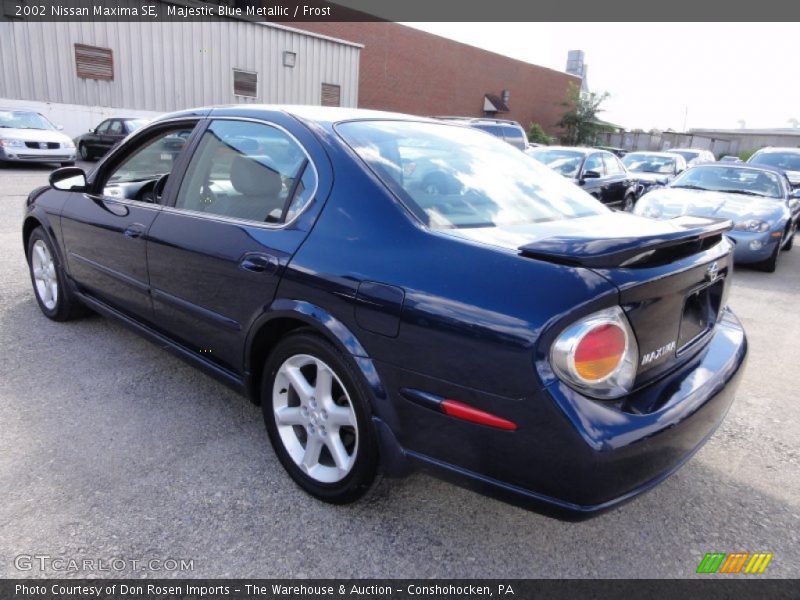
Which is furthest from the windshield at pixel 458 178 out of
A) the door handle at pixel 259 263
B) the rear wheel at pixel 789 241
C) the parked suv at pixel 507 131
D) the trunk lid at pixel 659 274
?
the parked suv at pixel 507 131

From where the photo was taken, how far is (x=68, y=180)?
3.79 meters

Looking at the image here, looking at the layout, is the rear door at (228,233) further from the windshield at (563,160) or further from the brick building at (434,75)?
the brick building at (434,75)

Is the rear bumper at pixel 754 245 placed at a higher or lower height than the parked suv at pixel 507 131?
lower

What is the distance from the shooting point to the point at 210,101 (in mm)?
22109

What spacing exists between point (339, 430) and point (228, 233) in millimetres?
1039

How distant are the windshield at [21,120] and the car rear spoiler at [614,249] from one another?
15880 millimetres

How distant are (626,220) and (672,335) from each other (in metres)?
0.75

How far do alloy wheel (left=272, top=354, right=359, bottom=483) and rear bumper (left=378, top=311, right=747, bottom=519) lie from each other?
0.36 m

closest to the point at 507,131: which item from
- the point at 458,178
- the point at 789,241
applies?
the point at 789,241

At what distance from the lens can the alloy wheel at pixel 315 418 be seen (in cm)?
230

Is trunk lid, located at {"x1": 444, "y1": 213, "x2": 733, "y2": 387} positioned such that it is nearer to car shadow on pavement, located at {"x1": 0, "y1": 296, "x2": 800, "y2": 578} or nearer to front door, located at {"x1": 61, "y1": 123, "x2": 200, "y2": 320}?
car shadow on pavement, located at {"x1": 0, "y1": 296, "x2": 800, "y2": 578}

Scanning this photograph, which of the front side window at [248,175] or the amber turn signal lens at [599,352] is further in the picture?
the front side window at [248,175]

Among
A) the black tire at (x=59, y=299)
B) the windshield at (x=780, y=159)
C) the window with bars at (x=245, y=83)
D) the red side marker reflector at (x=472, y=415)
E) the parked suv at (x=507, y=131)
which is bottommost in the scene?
the black tire at (x=59, y=299)

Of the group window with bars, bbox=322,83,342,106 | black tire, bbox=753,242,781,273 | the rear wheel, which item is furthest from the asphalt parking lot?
window with bars, bbox=322,83,342,106
